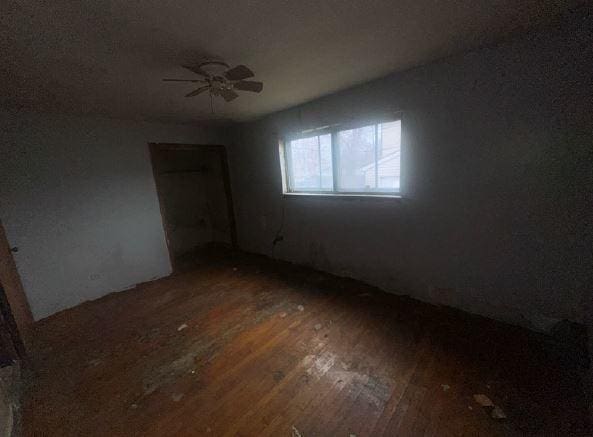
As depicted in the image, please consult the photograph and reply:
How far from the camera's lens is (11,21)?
109 centimetres

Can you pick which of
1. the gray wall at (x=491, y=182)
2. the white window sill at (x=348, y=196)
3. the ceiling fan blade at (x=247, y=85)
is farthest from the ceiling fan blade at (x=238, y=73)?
the white window sill at (x=348, y=196)

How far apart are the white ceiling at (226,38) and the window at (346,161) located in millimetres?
609

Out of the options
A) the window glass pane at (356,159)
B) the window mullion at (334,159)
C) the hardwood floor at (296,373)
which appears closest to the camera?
the hardwood floor at (296,373)

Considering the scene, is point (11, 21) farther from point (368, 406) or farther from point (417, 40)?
point (368, 406)

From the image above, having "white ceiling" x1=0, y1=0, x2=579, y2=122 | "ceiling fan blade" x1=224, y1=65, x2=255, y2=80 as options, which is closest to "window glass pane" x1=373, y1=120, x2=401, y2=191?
"white ceiling" x1=0, y1=0, x2=579, y2=122

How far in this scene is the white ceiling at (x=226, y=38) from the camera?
1120 millimetres

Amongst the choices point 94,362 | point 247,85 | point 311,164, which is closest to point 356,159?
point 311,164

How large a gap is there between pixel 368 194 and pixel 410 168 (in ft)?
1.73

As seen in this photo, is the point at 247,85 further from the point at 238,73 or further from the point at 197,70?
the point at 197,70

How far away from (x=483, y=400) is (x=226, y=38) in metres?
2.64

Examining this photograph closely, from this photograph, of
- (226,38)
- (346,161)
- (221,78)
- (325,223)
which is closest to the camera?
(226,38)

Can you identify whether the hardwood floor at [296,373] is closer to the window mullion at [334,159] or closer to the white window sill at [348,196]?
the white window sill at [348,196]

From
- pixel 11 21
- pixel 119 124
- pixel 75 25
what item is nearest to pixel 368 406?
pixel 75 25

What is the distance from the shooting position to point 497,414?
1212mm
